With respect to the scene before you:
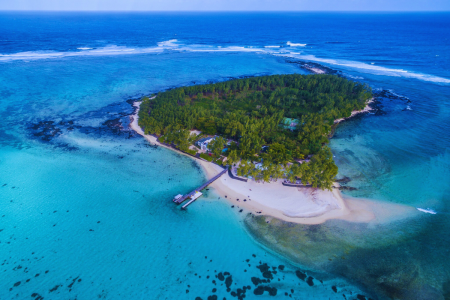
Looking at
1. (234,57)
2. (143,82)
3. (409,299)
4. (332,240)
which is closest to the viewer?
(409,299)

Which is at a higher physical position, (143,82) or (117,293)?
(143,82)

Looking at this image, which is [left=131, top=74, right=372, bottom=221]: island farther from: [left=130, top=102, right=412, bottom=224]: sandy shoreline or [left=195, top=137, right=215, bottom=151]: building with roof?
[left=130, top=102, right=412, bottom=224]: sandy shoreline

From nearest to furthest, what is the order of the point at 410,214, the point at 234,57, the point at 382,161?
the point at 410,214, the point at 382,161, the point at 234,57

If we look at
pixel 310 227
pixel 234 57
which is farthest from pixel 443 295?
pixel 234 57

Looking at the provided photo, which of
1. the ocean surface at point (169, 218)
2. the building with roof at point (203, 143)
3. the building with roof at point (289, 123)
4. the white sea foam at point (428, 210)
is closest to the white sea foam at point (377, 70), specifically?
the ocean surface at point (169, 218)

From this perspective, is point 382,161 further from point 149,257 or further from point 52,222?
point 52,222

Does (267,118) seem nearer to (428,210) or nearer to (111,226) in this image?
(428,210)
